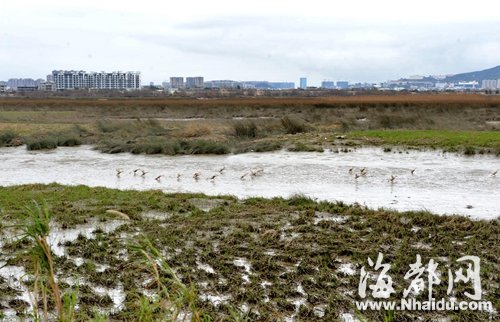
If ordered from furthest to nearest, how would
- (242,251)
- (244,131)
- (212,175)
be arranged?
1. (244,131)
2. (212,175)
3. (242,251)

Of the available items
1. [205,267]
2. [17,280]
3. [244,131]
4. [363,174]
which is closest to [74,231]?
[17,280]

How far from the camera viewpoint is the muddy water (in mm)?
14781

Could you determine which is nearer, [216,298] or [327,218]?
[216,298]

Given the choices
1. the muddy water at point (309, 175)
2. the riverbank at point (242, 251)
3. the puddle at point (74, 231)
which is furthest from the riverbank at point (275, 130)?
the puddle at point (74, 231)

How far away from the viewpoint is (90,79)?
7165 inches

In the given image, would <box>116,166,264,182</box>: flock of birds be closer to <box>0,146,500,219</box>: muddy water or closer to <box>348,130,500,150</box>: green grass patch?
<box>0,146,500,219</box>: muddy water

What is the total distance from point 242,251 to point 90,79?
599 ft

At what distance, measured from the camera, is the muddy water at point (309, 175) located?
14.8 meters

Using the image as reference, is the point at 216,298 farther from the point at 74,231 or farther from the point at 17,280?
the point at 74,231

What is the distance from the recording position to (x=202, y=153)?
2561 cm

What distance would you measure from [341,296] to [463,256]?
269 centimetres

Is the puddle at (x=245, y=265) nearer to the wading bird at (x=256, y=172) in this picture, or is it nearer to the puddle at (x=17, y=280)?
the puddle at (x=17, y=280)

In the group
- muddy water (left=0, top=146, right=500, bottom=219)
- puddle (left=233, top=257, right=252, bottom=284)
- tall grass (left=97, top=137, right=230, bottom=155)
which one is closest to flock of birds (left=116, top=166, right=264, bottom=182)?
muddy water (left=0, top=146, right=500, bottom=219)

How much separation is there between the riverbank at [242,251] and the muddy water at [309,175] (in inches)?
92.4
